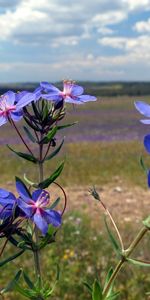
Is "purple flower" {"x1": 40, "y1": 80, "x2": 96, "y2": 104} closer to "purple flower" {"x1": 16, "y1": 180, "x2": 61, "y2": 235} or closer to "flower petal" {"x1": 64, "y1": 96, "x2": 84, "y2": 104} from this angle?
"flower petal" {"x1": 64, "y1": 96, "x2": 84, "y2": 104}

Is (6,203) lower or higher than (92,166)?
higher

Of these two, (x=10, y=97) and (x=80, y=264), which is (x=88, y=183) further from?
(x=10, y=97)

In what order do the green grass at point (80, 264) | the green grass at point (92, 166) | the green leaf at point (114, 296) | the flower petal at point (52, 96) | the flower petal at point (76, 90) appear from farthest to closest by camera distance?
the green grass at point (92, 166), the green grass at point (80, 264), the flower petal at point (76, 90), the flower petal at point (52, 96), the green leaf at point (114, 296)

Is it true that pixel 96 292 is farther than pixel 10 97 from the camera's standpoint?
No

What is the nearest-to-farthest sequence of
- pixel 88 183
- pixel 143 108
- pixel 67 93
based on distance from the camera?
pixel 143 108
pixel 67 93
pixel 88 183

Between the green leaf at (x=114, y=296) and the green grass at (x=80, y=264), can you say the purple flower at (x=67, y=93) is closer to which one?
the green leaf at (x=114, y=296)

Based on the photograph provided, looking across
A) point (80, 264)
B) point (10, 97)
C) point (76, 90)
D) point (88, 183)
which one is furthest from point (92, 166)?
point (10, 97)

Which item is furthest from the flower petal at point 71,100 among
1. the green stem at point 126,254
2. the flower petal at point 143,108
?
the green stem at point 126,254
